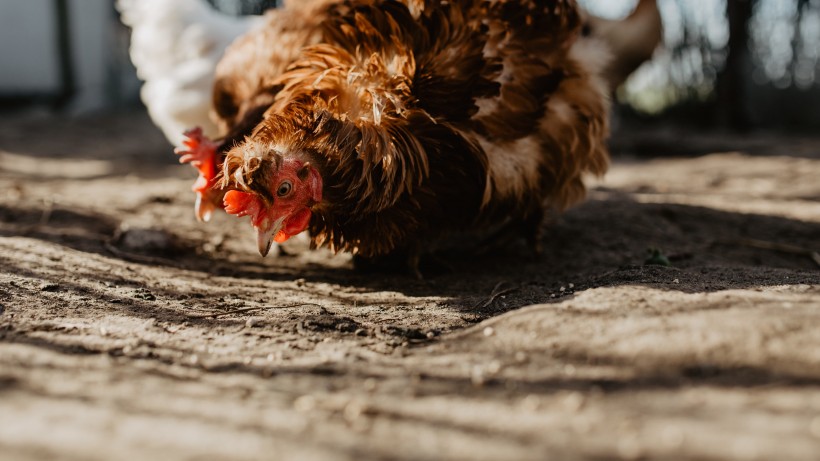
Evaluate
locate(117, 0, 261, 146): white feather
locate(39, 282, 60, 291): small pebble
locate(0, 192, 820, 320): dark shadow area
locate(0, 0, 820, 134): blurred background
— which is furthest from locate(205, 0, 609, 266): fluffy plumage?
locate(0, 0, 820, 134): blurred background

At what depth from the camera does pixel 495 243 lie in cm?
371

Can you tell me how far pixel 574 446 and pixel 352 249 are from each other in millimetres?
1669

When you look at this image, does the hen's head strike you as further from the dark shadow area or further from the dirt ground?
the dark shadow area

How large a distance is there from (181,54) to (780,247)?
4012mm

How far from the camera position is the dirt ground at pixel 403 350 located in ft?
4.56

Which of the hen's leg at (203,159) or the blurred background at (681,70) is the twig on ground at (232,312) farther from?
the blurred background at (681,70)

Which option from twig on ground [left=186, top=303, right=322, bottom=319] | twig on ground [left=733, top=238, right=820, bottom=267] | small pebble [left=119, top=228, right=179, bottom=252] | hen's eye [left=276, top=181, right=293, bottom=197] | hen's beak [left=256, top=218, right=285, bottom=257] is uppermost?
hen's eye [left=276, top=181, right=293, bottom=197]

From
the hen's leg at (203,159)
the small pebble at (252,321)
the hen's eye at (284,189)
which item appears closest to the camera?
the small pebble at (252,321)

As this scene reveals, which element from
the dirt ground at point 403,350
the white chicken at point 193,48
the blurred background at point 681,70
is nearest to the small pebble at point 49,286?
the dirt ground at point 403,350

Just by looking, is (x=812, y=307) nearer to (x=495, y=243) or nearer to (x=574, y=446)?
(x=574, y=446)

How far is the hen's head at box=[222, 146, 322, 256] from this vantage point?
2.38m

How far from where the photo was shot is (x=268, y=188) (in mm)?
2395

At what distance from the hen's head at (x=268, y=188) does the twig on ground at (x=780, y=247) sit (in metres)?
2.56

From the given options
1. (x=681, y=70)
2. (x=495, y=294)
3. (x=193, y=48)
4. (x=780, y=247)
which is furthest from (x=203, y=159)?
(x=681, y=70)
